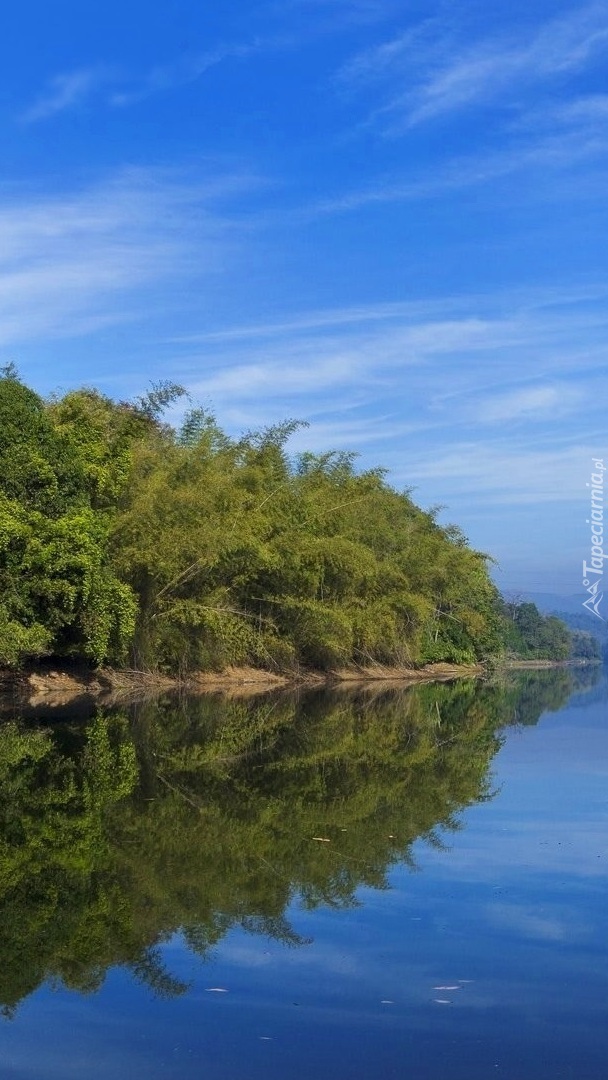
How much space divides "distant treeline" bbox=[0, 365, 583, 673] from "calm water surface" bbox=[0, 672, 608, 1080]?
10632 millimetres

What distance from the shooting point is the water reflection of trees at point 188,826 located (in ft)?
20.5

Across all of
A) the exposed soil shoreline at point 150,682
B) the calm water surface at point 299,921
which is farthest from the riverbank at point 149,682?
the calm water surface at point 299,921

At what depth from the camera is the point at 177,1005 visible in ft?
17.0

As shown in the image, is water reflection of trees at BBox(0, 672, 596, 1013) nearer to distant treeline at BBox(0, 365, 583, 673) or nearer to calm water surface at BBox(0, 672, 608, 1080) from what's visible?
calm water surface at BBox(0, 672, 608, 1080)

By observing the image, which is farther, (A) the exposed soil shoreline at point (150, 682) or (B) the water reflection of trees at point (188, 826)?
(A) the exposed soil shoreline at point (150, 682)

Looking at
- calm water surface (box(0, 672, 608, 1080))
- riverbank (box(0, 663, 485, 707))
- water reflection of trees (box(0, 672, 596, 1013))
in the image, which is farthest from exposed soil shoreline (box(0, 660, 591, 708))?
calm water surface (box(0, 672, 608, 1080))

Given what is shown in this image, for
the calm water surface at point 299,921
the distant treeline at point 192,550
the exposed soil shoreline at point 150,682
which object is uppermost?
the distant treeline at point 192,550

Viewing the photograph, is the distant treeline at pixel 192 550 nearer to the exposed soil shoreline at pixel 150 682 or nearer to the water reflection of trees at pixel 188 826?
the exposed soil shoreline at pixel 150 682

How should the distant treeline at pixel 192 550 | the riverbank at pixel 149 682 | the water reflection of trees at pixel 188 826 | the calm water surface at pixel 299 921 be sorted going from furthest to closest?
1. the riverbank at pixel 149 682
2. the distant treeline at pixel 192 550
3. the water reflection of trees at pixel 188 826
4. the calm water surface at pixel 299 921

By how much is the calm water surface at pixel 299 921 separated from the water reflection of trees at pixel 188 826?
32 mm

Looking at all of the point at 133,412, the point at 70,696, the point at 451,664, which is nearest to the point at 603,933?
the point at 70,696

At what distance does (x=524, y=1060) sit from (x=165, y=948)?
6.95 feet

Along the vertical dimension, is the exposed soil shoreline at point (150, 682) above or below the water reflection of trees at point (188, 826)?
above

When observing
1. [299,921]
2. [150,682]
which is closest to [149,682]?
[150,682]
